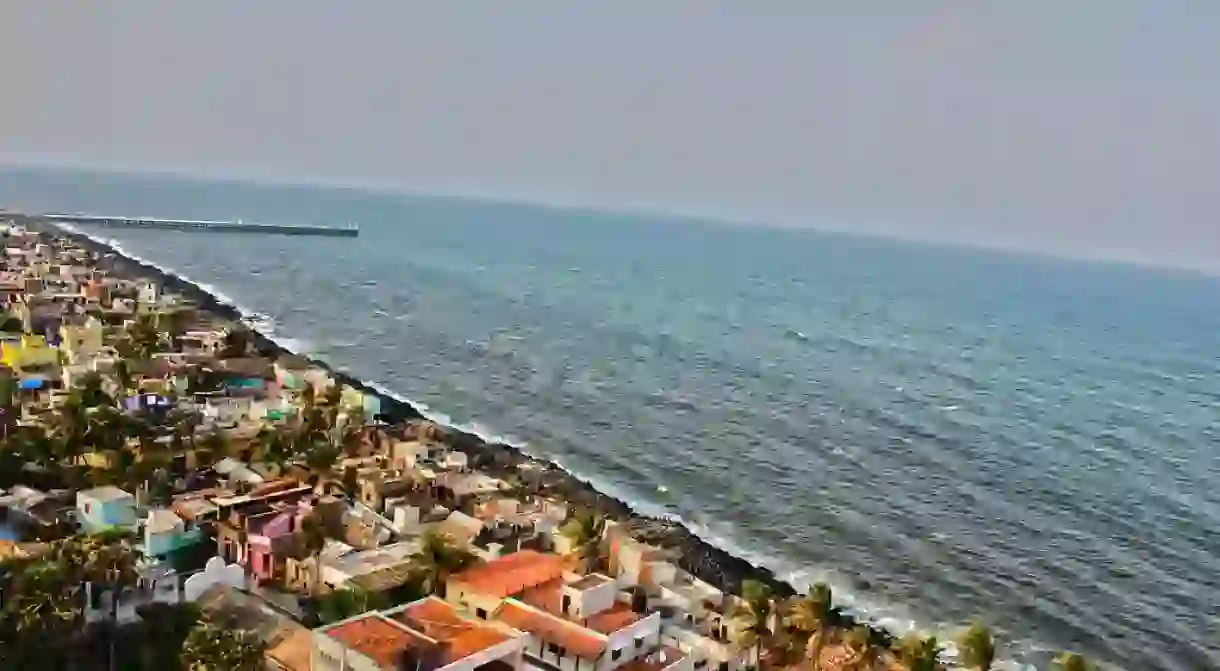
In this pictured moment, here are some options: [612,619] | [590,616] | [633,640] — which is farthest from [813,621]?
[590,616]

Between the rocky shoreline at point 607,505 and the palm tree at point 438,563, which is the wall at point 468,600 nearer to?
the palm tree at point 438,563

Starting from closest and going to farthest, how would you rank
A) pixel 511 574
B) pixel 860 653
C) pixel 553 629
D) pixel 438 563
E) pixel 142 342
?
pixel 860 653
pixel 553 629
pixel 438 563
pixel 511 574
pixel 142 342

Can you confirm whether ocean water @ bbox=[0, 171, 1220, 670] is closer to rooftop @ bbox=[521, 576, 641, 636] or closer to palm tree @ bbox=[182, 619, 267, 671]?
rooftop @ bbox=[521, 576, 641, 636]

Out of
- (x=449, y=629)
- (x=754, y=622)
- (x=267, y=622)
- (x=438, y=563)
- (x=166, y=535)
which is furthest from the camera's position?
(x=166, y=535)

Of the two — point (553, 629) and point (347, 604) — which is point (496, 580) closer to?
point (553, 629)

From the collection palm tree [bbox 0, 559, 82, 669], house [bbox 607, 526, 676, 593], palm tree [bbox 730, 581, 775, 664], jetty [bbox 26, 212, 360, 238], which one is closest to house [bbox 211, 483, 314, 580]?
palm tree [bbox 0, 559, 82, 669]

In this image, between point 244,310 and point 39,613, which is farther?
point 244,310

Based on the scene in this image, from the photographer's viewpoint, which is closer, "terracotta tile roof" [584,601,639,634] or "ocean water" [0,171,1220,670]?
"terracotta tile roof" [584,601,639,634]
